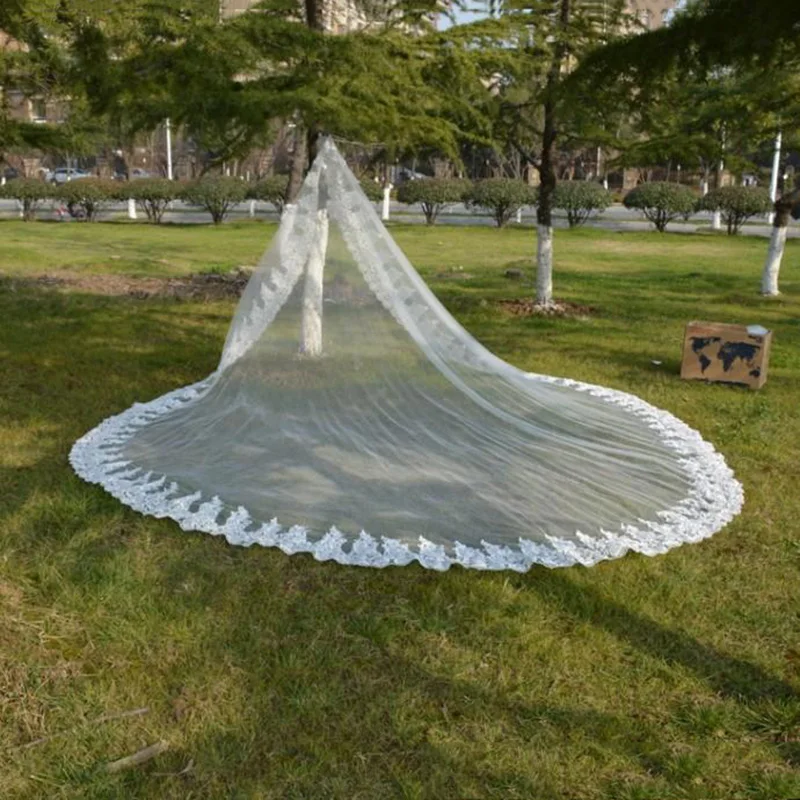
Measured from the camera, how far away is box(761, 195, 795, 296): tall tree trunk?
11.9m

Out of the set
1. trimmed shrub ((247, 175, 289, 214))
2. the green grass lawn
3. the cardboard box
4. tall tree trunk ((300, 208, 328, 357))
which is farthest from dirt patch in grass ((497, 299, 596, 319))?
trimmed shrub ((247, 175, 289, 214))

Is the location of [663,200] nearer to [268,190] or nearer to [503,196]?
[503,196]

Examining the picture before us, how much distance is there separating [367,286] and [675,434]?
251cm

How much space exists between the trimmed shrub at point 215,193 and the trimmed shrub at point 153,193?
0.43 m

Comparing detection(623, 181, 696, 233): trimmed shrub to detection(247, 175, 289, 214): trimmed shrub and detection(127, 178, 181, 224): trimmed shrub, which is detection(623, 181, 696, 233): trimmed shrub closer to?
detection(247, 175, 289, 214): trimmed shrub

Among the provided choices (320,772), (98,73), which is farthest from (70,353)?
(320,772)

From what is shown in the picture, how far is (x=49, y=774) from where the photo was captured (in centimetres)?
263

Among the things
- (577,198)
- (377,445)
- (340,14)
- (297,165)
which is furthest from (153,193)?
(377,445)

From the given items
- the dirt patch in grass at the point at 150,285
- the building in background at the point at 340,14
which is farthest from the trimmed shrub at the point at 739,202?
the building in background at the point at 340,14

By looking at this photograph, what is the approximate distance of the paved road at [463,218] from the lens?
88.4 feet

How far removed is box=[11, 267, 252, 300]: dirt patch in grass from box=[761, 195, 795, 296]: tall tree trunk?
8.04 m

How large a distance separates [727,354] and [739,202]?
64.8 ft

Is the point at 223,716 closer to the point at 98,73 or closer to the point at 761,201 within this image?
the point at 98,73

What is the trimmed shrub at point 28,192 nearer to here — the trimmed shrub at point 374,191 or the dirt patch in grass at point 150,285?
the trimmed shrub at point 374,191
